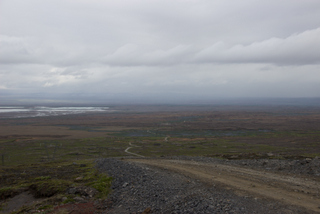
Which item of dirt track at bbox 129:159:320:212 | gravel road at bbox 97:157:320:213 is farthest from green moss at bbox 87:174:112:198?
dirt track at bbox 129:159:320:212

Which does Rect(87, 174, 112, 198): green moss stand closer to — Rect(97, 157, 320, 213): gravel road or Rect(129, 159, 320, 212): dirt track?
Rect(97, 157, 320, 213): gravel road

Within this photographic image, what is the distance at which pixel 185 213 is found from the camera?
12.7 metres

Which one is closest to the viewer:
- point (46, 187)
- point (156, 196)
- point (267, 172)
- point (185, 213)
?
point (185, 213)

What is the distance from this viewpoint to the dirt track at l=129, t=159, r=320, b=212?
1371 centimetres

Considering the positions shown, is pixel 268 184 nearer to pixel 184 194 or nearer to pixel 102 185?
pixel 184 194

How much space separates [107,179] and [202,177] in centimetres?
825

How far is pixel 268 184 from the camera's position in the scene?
16812 millimetres

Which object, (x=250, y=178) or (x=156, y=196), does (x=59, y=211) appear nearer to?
(x=156, y=196)

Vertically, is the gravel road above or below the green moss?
above

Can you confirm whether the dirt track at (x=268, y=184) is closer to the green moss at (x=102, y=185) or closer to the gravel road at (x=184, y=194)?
the gravel road at (x=184, y=194)

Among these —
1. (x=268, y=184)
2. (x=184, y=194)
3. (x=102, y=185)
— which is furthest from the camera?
(x=102, y=185)

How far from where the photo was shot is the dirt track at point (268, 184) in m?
13.7

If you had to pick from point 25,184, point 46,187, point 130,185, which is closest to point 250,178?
point 130,185

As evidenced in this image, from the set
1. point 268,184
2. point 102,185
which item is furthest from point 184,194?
point 102,185
